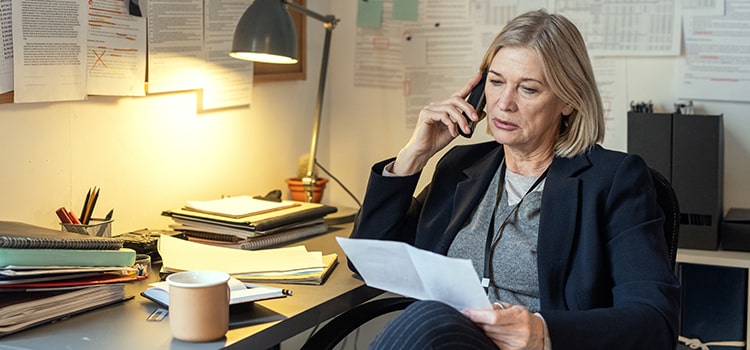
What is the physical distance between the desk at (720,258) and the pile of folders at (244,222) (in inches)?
35.5

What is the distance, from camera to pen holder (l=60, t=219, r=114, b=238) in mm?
1958

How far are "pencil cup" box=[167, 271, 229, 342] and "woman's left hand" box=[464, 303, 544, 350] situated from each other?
39cm

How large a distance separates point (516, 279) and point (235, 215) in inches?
25.8

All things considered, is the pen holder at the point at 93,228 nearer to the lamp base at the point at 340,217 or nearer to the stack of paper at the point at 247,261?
the stack of paper at the point at 247,261

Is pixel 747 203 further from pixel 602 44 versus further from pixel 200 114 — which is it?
pixel 200 114

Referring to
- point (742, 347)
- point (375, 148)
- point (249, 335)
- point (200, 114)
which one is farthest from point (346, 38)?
point (249, 335)

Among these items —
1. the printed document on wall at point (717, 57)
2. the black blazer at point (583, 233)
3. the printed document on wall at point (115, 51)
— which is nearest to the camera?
the black blazer at point (583, 233)

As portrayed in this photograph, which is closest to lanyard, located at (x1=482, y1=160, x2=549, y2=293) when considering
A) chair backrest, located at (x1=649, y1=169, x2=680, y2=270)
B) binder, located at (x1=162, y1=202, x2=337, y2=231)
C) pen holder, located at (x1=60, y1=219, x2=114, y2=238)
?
chair backrest, located at (x1=649, y1=169, x2=680, y2=270)

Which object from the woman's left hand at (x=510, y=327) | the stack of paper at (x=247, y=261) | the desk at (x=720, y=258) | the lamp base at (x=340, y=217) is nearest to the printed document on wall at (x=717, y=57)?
the desk at (x=720, y=258)

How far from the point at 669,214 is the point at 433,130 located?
19.4 inches

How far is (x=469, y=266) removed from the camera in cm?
145

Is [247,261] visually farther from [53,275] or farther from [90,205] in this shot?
[53,275]

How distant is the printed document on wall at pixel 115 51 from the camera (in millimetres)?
2113

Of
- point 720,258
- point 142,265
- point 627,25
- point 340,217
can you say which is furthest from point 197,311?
point 627,25
